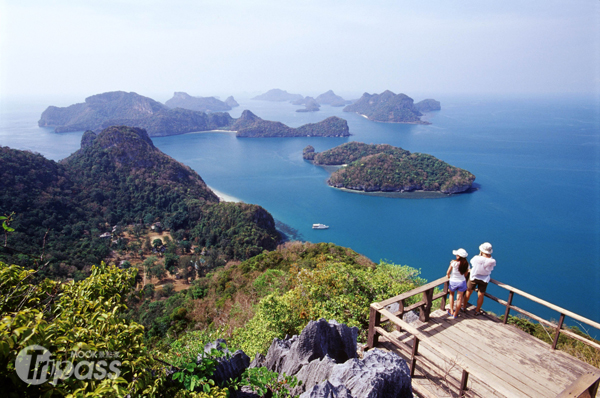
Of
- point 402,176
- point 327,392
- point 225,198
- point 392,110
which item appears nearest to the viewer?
point 327,392

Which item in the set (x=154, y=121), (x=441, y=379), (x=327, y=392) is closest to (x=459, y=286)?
(x=441, y=379)

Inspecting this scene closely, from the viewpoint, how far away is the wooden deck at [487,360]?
391 cm

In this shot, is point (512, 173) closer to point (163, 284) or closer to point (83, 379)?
point (163, 284)

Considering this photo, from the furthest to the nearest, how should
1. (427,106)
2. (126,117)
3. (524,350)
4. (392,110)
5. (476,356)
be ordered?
(427,106) → (392,110) → (126,117) → (524,350) → (476,356)

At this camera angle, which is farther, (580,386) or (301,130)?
(301,130)

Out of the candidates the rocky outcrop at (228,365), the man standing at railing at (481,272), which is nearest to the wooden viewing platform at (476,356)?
the man standing at railing at (481,272)

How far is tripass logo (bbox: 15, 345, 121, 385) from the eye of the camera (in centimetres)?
197

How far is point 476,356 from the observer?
441 cm

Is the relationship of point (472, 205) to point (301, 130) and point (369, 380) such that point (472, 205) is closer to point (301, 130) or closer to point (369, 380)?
point (369, 380)

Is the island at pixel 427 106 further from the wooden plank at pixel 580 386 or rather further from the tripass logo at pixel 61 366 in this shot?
the tripass logo at pixel 61 366

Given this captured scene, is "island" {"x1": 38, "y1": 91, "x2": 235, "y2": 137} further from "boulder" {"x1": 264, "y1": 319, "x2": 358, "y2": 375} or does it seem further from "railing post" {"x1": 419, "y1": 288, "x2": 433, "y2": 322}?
"railing post" {"x1": 419, "y1": 288, "x2": 433, "y2": 322}

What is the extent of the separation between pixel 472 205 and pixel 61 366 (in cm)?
5678

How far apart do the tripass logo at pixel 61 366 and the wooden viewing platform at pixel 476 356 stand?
126 inches

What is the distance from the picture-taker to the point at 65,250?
97.3 feet
